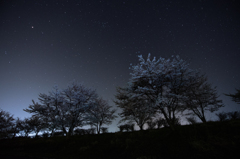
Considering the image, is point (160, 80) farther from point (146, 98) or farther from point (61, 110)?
point (61, 110)

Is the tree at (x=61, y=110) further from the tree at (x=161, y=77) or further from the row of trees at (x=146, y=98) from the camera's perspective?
the tree at (x=161, y=77)

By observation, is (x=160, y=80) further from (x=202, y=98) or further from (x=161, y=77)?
(x=202, y=98)

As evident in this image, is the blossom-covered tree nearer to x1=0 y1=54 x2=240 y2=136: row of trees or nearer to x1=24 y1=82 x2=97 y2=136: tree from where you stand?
x1=0 y1=54 x2=240 y2=136: row of trees

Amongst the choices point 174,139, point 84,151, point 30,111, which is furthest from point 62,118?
point 174,139

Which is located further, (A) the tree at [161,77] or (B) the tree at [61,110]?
(B) the tree at [61,110]

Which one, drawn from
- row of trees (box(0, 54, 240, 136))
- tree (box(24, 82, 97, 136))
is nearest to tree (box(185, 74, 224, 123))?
row of trees (box(0, 54, 240, 136))

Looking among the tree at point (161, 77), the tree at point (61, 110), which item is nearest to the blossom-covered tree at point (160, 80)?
the tree at point (161, 77)

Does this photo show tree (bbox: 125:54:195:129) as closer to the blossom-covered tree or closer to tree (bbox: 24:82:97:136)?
the blossom-covered tree

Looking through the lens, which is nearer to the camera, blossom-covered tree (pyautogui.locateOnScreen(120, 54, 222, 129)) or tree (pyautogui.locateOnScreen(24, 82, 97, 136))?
blossom-covered tree (pyautogui.locateOnScreen(120, 54, 222, 129))

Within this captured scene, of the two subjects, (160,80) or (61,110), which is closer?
(160,80)

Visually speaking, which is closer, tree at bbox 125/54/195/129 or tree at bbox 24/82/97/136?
tree at bbox 125/54/195/129

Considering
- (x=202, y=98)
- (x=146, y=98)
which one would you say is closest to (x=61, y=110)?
(x=146, y=98)

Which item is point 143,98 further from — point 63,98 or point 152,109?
point 63,98

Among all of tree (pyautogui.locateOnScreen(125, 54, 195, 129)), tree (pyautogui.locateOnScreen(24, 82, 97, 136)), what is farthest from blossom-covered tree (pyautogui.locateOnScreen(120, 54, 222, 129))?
tree (pyautogui.locateOnScreen(24, 82, 97, 136))
